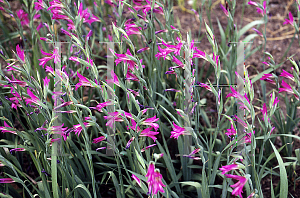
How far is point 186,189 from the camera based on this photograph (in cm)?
162

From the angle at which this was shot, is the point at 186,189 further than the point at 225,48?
No

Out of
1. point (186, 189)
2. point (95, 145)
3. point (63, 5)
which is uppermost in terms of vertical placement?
point (63, 5)

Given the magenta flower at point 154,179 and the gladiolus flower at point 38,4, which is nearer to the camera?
the magenta flower at point 154,179

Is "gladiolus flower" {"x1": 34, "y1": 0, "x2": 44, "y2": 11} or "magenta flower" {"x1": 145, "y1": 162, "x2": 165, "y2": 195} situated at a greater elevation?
"gladiolus flower" {"x1": 34, "y1": 0, "x2": 44, "y2": 11}

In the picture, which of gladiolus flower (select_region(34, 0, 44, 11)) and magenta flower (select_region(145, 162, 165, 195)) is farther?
gladiolus flower (select_region(34, 0, 44, 11))

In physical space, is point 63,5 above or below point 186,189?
above

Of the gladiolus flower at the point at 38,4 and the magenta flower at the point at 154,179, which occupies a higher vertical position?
the gladiolus flower at the point at 38,4

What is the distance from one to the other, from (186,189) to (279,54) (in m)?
1.81

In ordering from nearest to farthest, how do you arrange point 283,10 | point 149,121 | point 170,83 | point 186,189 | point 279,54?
point 149,121
point 186,189
point 170,83
point 279,54
point 283,10

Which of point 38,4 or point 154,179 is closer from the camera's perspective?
point 154,179

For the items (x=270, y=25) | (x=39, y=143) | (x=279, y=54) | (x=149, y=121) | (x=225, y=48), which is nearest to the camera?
(x=149, y=121)

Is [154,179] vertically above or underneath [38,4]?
underneath

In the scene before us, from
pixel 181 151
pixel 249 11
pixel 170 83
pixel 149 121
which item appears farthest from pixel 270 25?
pixel 149 121

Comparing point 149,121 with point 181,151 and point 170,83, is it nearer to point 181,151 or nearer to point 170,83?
point 181,151
